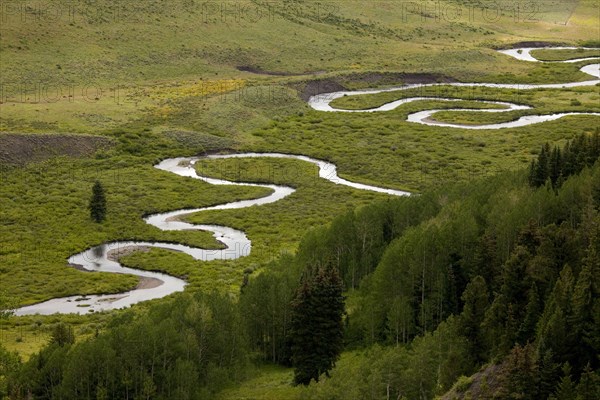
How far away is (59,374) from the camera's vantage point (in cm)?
6291

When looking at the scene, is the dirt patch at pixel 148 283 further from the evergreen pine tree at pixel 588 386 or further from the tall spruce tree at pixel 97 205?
the evergreen pine tree at pixel 588 386

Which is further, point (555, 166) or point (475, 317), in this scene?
point (555, 166)

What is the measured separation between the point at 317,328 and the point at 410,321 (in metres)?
8.28

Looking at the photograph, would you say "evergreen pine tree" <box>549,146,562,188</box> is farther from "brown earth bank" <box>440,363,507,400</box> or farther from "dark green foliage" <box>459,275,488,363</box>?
"brown earth bank" <box>440,363,507,400</box>

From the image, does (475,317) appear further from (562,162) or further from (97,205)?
(97,205)

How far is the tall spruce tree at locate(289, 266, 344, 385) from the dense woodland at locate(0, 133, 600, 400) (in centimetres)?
10

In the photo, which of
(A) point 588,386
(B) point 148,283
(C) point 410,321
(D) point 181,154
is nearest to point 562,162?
(C) point 410,321

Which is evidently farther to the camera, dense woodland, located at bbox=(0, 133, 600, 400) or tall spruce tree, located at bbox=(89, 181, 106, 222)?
tall spruce tree, located at bbox=(89, 181, 106, 222)

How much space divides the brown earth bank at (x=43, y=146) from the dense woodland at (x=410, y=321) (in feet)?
216

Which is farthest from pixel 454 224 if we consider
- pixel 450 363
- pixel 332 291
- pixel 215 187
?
pixel 215 187

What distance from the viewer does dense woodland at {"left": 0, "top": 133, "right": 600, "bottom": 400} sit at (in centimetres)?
5319

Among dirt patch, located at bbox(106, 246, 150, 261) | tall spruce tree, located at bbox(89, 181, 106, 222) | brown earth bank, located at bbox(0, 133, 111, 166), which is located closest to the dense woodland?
dirt patch, located at bbox(106, 246, 150, 261)

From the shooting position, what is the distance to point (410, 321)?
72.9 meters

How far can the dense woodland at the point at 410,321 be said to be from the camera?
53.2 meters
